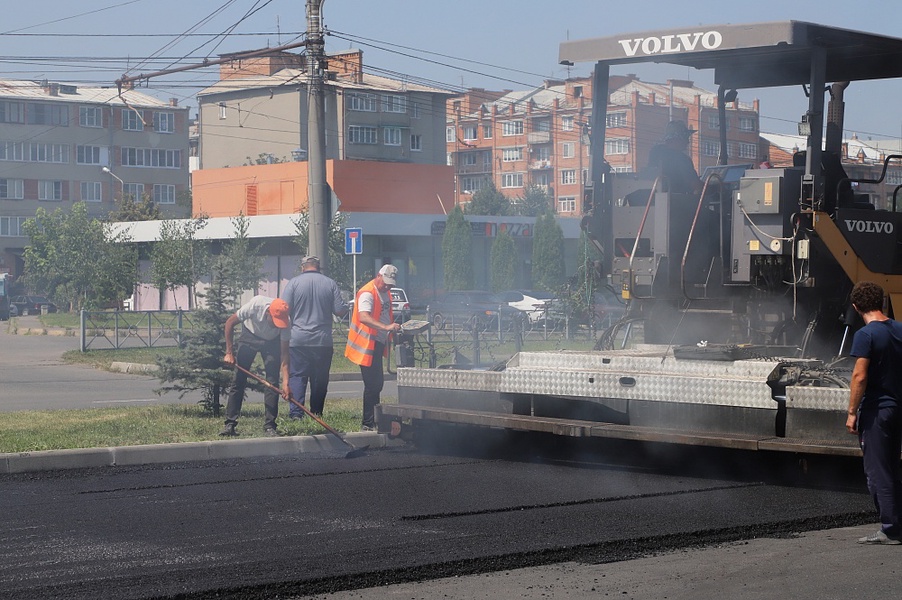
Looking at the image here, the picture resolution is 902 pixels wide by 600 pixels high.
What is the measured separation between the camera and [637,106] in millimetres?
10859

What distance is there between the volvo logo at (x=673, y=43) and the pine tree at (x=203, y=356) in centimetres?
582

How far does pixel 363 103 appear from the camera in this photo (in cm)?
8744

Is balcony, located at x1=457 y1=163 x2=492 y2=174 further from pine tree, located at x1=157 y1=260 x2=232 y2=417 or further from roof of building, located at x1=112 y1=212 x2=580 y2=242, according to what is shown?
pine tree, located at x1=157 y1=260 x2=232 y2=417

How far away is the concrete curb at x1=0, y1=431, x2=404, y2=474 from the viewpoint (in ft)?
33.0

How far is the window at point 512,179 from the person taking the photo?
11412 cm

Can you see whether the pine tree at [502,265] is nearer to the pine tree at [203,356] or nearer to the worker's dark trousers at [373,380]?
the pine tree at [203,356]

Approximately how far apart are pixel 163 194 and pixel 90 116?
8675 millimetres

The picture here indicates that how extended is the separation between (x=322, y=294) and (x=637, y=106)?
13.0ft

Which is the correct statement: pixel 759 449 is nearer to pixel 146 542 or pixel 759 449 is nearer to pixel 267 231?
pixel 146 542

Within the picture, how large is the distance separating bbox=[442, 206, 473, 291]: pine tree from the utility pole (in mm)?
36979

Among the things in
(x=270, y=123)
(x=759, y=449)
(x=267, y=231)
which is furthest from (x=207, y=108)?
(x=759, y=449)

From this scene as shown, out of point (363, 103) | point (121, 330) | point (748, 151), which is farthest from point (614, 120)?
point (363, 103)

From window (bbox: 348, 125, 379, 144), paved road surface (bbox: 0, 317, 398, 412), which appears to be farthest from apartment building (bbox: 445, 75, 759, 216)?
window (bbox: 348, 125, 379, 144)

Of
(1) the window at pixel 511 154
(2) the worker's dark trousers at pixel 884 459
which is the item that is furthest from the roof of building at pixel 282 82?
(2) the worker's dark trousers at pixel 884 459
